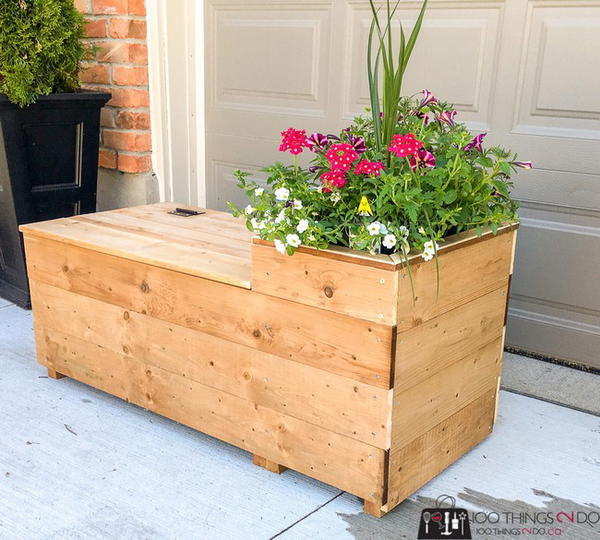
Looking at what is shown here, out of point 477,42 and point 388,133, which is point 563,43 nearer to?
point 477,42

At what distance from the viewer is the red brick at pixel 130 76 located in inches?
128

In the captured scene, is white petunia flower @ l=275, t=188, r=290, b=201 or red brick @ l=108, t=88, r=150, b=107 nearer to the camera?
white petunia flower @ l=275, t=188, r=290, b=201

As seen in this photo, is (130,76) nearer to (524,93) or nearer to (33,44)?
(33,44)

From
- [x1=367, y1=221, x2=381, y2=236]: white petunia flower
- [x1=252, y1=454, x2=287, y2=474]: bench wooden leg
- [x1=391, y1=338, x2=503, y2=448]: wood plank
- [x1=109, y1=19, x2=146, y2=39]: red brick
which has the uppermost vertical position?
[x1=109, y1=19, x2=146, y2=39]: red brick

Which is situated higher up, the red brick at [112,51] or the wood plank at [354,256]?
the red brick at [112,51]

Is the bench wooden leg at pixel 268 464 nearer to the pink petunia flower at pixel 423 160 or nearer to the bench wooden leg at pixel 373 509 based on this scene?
the bench wooden leg at pixel 373 509

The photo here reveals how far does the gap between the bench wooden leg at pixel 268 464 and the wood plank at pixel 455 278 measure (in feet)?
1.92

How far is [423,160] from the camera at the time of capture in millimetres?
1667

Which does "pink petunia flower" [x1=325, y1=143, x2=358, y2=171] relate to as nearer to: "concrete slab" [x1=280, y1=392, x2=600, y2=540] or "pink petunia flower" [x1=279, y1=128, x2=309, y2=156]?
"pink petunia flower" [x1=279, y1=128, x2=309, y2=156]

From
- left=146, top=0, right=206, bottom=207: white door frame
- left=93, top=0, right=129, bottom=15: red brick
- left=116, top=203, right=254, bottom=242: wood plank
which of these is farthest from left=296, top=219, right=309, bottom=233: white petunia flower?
left=93, top=0, right=129, bottom=15: red brick

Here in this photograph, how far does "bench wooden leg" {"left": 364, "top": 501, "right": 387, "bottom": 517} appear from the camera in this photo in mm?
1790

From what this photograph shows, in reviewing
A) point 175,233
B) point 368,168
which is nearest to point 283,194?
point 368,168

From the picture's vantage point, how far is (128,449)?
2.12 meters

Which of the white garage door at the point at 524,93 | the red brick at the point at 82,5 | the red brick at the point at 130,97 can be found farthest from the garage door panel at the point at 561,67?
the red brick at the point at 82,5
